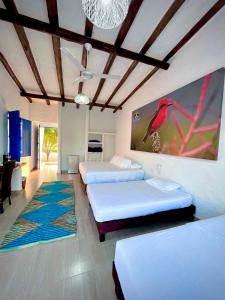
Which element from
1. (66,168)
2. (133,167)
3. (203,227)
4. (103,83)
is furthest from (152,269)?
(66,168)

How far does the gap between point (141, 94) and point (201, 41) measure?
207 cm

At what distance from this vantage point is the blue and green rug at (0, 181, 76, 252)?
6.19 feet

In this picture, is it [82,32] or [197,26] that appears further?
[82,32]

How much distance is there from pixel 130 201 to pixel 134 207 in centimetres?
13

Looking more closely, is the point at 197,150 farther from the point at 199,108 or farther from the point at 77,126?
the point at 77,126

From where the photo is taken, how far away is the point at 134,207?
197cm

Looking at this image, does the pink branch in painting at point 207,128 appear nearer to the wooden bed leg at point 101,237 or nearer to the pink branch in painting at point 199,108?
the pink branch in painting at point 199,108

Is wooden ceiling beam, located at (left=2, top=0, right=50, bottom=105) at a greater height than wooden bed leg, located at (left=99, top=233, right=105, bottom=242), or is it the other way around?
wooden ceiling beam, located at (left=2, top=0, right=50, bottom=105)

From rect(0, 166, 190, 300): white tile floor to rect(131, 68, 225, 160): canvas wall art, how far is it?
5.62ft

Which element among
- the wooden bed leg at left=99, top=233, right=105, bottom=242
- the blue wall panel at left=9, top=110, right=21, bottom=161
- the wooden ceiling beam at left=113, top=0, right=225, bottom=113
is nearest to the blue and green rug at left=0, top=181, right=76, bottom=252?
the wooden bed leg at left=99, top=233, right=105, bottom=242

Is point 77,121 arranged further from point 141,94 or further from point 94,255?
point 94,255

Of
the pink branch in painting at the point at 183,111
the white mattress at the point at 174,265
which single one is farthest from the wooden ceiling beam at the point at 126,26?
the white mattress at the point at 174,265

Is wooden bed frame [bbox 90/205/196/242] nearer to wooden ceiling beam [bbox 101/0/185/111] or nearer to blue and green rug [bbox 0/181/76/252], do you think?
blue and green rug [bbox 0/181/76/252]

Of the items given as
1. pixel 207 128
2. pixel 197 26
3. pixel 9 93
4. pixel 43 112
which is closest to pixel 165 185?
pixel 207 128
